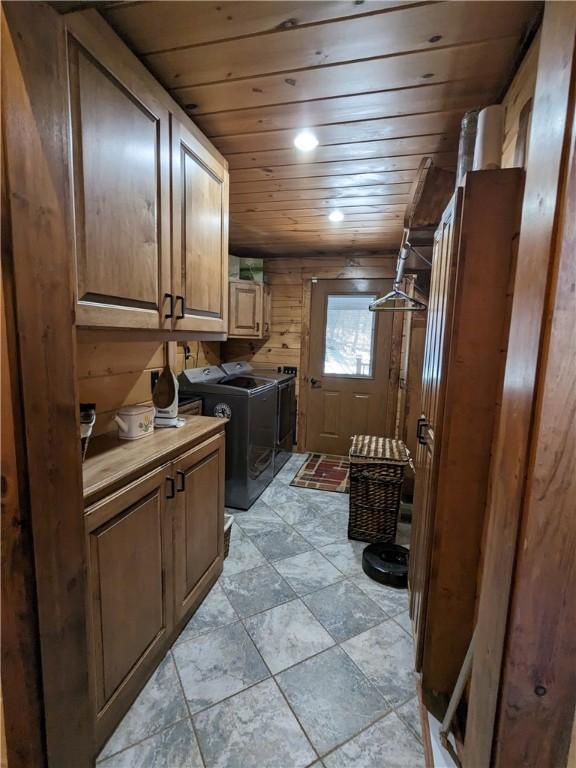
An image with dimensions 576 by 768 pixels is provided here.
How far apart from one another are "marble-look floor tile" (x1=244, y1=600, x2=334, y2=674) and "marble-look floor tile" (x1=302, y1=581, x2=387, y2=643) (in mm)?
49

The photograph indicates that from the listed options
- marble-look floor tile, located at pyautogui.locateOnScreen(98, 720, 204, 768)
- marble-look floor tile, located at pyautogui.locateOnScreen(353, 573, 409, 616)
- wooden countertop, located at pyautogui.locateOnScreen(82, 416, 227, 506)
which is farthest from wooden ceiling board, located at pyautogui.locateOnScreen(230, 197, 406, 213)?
marble-look floor tile, located at pyautogui.locateOnScreen(98, 720, 204, 768)

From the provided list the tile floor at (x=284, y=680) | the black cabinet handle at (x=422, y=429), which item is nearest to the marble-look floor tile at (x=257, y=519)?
the tile floor at (x=284, y=680)

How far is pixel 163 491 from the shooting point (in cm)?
138

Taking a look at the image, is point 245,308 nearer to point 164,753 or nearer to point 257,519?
point 257,519

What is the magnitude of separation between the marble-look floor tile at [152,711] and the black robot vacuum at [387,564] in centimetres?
116

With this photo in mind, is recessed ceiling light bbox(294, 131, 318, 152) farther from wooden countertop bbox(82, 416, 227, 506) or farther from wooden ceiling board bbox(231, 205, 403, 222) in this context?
wooden countertop bbox(82, 416, 227, 506)

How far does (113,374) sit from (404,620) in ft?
6.13

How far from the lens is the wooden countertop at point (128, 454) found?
1.09 meters

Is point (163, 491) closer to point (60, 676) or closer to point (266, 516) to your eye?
point (60, 676)

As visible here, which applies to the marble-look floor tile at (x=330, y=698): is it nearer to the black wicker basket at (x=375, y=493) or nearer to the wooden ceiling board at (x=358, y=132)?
the black wicker basket at (x=375, y=493)

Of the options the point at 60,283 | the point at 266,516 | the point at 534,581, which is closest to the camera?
the point at 534,581

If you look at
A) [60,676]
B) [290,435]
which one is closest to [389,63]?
[60,676]

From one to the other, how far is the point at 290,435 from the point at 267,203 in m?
2.46

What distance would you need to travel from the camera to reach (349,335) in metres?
3.97
